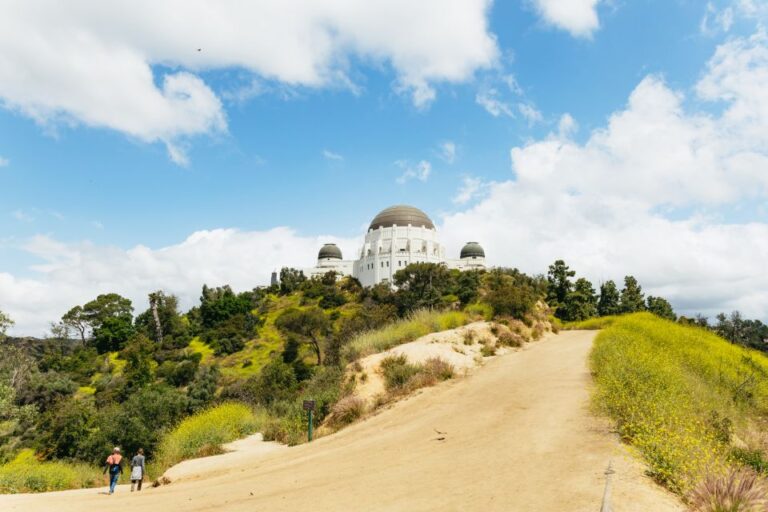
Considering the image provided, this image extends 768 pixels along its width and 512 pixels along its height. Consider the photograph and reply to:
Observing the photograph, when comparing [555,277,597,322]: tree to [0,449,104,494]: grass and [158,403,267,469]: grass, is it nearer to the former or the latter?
[158,403,267,469]: grass

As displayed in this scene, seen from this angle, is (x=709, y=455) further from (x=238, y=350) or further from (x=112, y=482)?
(x=238, y=350)

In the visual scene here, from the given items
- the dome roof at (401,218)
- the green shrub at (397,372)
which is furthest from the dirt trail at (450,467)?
the dome roof at (401,218)

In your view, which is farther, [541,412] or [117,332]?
[117,332]

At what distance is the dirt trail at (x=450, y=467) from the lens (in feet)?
20.9

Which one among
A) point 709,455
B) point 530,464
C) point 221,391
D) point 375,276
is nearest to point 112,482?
point 530,464

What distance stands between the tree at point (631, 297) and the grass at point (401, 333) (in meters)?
32.8

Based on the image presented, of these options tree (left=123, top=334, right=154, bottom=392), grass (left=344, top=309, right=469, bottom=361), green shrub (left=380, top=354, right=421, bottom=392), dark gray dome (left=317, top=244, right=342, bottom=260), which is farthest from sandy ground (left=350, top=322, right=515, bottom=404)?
dark gray dome (left=317, top=244, right=342, bottom=260)

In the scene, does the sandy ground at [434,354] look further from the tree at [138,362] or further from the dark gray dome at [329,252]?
the dark gray dome at [329,252]

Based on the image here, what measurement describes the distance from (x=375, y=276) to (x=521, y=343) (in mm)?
64869

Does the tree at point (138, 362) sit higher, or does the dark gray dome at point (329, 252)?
the dark gray dome at point (329, 252)

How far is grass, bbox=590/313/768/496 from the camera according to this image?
638 centimetres

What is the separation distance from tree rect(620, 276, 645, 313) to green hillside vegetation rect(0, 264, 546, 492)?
899 cm

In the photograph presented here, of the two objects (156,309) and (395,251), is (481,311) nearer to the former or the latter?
(395,251)

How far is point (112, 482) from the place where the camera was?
519 inches
